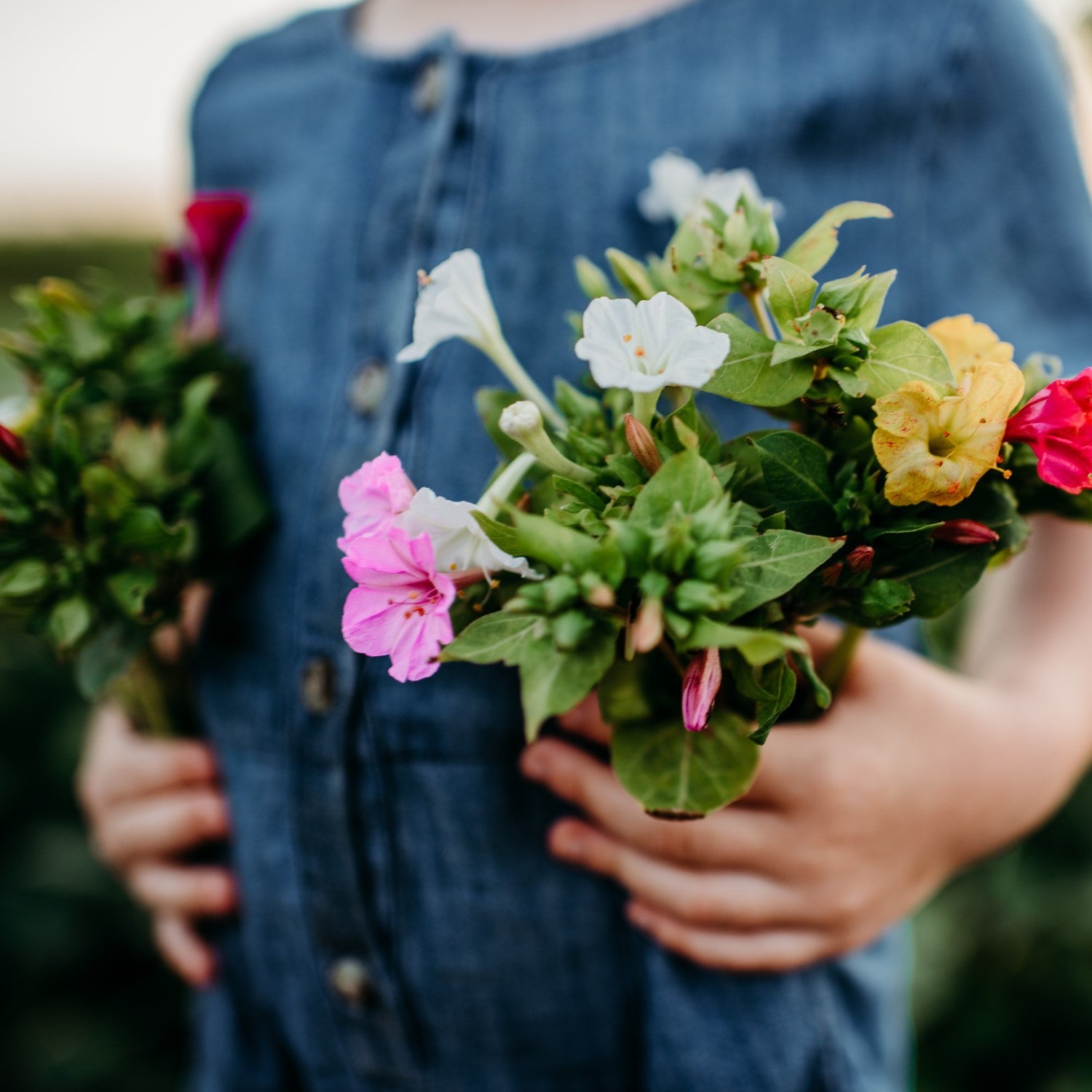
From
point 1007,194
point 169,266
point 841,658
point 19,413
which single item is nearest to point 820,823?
point 841,658

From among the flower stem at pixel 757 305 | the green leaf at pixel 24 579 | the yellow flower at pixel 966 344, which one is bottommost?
the green leaf at pixel 24 579

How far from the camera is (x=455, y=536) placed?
21.3 inches

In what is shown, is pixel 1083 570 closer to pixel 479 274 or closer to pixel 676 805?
pixel 676 805

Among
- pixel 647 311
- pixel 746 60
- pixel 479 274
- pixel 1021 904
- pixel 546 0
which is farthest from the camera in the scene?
pixel 1021 904

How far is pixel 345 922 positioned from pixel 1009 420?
82cm

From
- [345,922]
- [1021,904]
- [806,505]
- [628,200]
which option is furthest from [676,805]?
[1021,904]

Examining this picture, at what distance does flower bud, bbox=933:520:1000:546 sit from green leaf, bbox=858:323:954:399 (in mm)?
93

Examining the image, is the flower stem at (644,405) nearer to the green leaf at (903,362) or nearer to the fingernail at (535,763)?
the green leaf at (903,362)

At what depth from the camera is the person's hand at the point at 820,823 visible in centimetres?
82

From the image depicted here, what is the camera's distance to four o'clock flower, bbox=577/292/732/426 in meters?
0.49

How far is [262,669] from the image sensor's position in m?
1.03

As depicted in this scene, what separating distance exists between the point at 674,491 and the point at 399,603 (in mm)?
178

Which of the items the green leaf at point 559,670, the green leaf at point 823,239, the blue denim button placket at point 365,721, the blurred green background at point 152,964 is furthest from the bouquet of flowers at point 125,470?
the blurred green background at point 152,964

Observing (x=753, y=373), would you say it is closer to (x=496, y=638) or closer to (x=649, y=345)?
(x=649, y=345)
